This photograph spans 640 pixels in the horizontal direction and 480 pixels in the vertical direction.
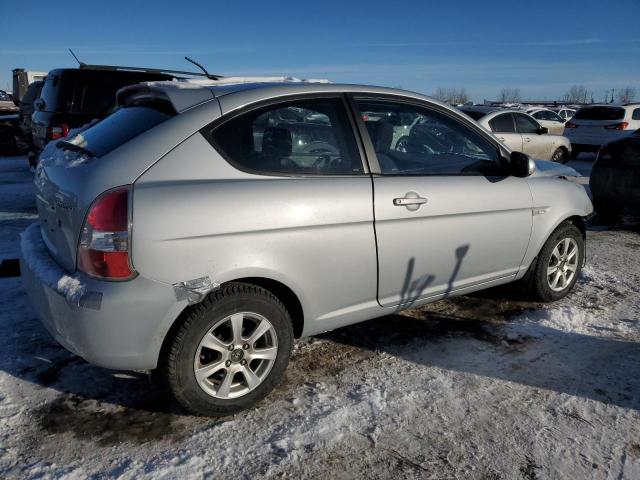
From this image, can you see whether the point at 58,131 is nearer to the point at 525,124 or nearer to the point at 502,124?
the point at 502,124

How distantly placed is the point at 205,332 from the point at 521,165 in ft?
8.18

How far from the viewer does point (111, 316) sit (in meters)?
2.35

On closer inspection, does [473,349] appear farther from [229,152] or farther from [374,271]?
[229,152]

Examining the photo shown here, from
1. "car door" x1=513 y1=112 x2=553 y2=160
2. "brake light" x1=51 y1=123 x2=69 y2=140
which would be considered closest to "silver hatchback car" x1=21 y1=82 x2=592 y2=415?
"brake light" x1=51 y1=123 x2=69 y2=140

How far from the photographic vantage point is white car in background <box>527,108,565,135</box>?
19.0m

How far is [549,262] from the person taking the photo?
4223mm

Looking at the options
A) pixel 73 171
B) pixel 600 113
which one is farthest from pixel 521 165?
pixel 600 113

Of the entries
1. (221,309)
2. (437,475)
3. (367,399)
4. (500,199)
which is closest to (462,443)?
(437,475)

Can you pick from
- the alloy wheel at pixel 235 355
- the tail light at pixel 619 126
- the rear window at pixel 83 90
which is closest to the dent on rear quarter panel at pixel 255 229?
the alloy wheel at pixel 235 355

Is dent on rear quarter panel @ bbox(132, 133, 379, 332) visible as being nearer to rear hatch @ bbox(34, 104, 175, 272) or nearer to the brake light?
rear hatch @ bbox(34, 104, 175, 272)

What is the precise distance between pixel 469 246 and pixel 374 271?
81cm

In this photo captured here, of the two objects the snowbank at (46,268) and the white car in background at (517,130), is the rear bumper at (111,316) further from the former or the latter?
the white car in background at (517,130)

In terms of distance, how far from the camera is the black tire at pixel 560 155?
44.1 ft

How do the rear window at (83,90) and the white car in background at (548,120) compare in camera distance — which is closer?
the rear window at (83,90)
